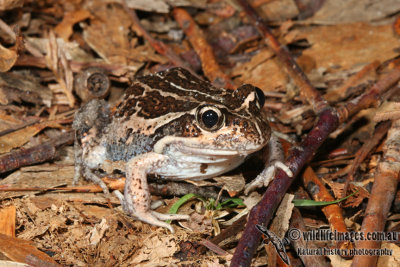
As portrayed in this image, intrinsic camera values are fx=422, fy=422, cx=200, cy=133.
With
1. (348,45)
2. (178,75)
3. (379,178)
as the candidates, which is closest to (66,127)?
(178,75)

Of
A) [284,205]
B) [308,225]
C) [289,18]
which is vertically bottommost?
[308,225]

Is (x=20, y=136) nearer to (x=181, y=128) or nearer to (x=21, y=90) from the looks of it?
(x=21, y=90)

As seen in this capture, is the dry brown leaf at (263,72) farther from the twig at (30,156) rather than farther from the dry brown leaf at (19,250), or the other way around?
the dry brown leaf at (19,250)

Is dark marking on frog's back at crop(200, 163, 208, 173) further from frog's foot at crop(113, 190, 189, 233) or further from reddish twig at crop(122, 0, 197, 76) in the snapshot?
reddish twig at crop(122, 0, 197, 76)

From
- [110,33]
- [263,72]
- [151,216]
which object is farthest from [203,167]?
[110,33]

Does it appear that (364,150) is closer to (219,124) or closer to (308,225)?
(308,225)

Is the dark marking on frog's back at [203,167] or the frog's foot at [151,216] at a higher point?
the dark marking on frog's back at [203,167]

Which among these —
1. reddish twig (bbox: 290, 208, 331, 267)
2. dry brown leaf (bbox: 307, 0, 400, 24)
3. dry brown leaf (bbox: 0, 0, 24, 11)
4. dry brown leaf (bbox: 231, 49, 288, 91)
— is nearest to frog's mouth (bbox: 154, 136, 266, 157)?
reddish twig (bbox: 290, 208, 331, 267)

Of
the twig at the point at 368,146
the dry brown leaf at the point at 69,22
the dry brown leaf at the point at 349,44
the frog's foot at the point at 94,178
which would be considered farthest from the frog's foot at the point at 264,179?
the dry brown leaf at the point at 69,22
